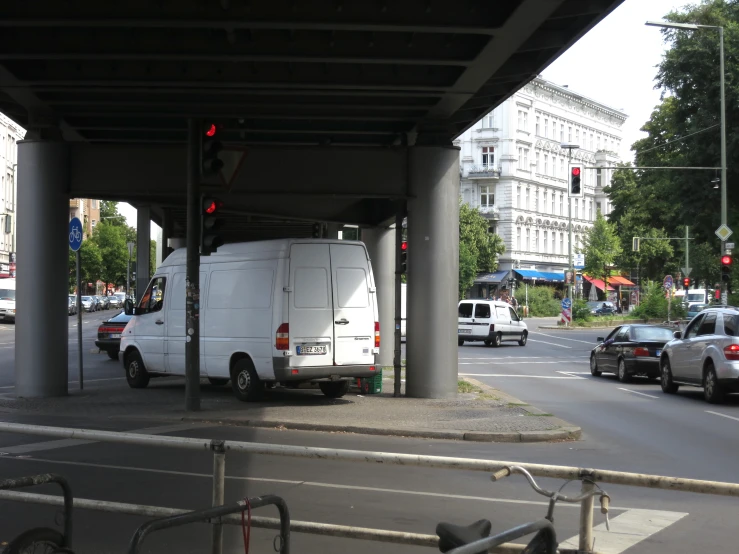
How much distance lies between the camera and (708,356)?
19219 millimetres

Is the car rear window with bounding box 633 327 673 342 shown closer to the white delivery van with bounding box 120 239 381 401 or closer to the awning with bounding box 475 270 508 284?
the white delivery van with bounding box 120 239 381 401

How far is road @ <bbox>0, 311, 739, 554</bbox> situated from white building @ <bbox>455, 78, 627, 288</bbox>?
75811mm

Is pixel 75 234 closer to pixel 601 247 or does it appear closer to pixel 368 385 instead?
pixel 368 385

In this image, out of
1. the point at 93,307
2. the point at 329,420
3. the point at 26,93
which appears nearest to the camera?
the point at 329,420

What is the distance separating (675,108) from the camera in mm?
43406

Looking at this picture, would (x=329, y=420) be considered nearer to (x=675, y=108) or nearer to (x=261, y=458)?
(x=261, y=458)

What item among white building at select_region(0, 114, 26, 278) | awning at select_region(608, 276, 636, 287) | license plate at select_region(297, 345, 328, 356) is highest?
white building at select_region(0, 114, 26, 278)

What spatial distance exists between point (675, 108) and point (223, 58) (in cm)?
3333

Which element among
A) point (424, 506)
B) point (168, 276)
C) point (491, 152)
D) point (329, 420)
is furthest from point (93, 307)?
point (424, 506)

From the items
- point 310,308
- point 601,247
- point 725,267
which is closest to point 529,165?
point 601,247

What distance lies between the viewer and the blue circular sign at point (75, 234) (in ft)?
62.9

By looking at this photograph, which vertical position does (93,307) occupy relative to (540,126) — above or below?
below

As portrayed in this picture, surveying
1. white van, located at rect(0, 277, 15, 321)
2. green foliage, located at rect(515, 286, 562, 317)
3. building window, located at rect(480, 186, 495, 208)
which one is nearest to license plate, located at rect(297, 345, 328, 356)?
white van, located at rect(0, 277, 15, 321)

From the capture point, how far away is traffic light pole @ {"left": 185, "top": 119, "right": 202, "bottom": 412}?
15.9 m
